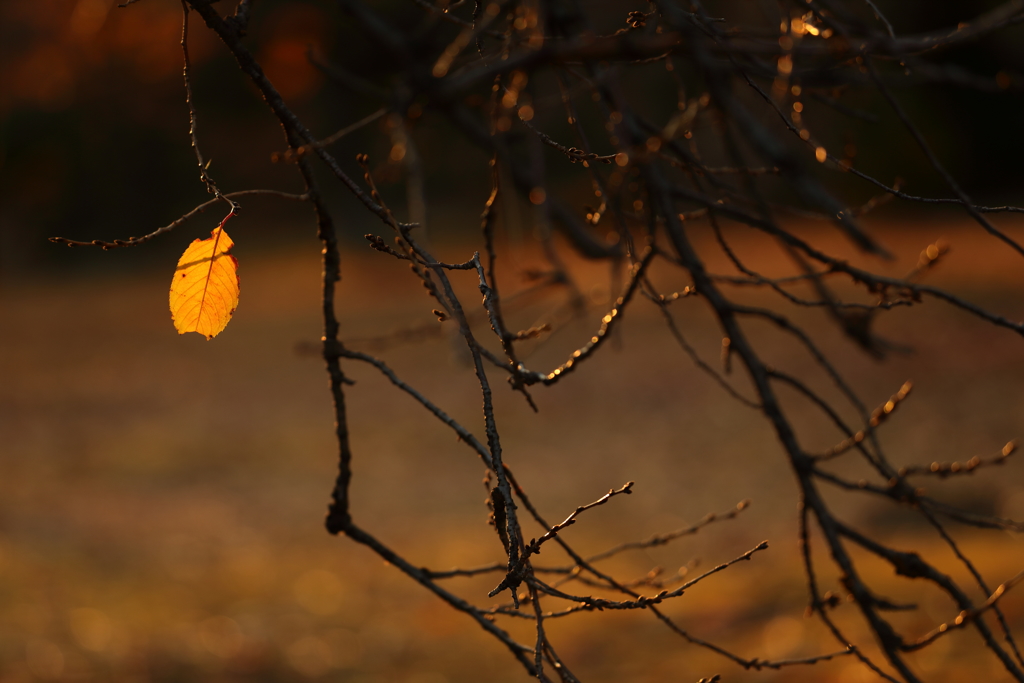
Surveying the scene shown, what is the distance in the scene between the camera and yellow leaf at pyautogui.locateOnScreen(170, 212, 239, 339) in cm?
143

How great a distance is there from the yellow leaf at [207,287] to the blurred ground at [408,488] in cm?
81

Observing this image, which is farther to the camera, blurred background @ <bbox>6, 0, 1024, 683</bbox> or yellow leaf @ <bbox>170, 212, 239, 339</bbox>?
blurred background @ <bbox>6, 0, 1024, 683</bbox>

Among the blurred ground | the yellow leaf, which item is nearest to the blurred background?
the blurred ground

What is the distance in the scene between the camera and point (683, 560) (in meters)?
6.25

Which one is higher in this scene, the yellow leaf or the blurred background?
the blurred background

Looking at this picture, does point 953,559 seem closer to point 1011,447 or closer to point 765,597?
point 765,597

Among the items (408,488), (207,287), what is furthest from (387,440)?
(207,287)

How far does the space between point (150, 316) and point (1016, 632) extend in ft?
45.9

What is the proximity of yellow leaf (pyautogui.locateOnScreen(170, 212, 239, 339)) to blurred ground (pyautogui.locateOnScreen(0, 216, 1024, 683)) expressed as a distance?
805 millimetres

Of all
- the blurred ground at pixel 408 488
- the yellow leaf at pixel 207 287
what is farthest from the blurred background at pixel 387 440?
the yellow leaf at pixel 207 287

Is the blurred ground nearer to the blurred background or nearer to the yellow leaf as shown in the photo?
the blurred background

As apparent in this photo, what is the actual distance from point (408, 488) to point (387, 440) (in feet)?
4.06

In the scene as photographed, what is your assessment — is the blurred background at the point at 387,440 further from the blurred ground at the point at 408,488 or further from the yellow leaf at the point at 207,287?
the yellow leaf at the point at 207,287

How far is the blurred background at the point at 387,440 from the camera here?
497 cm
